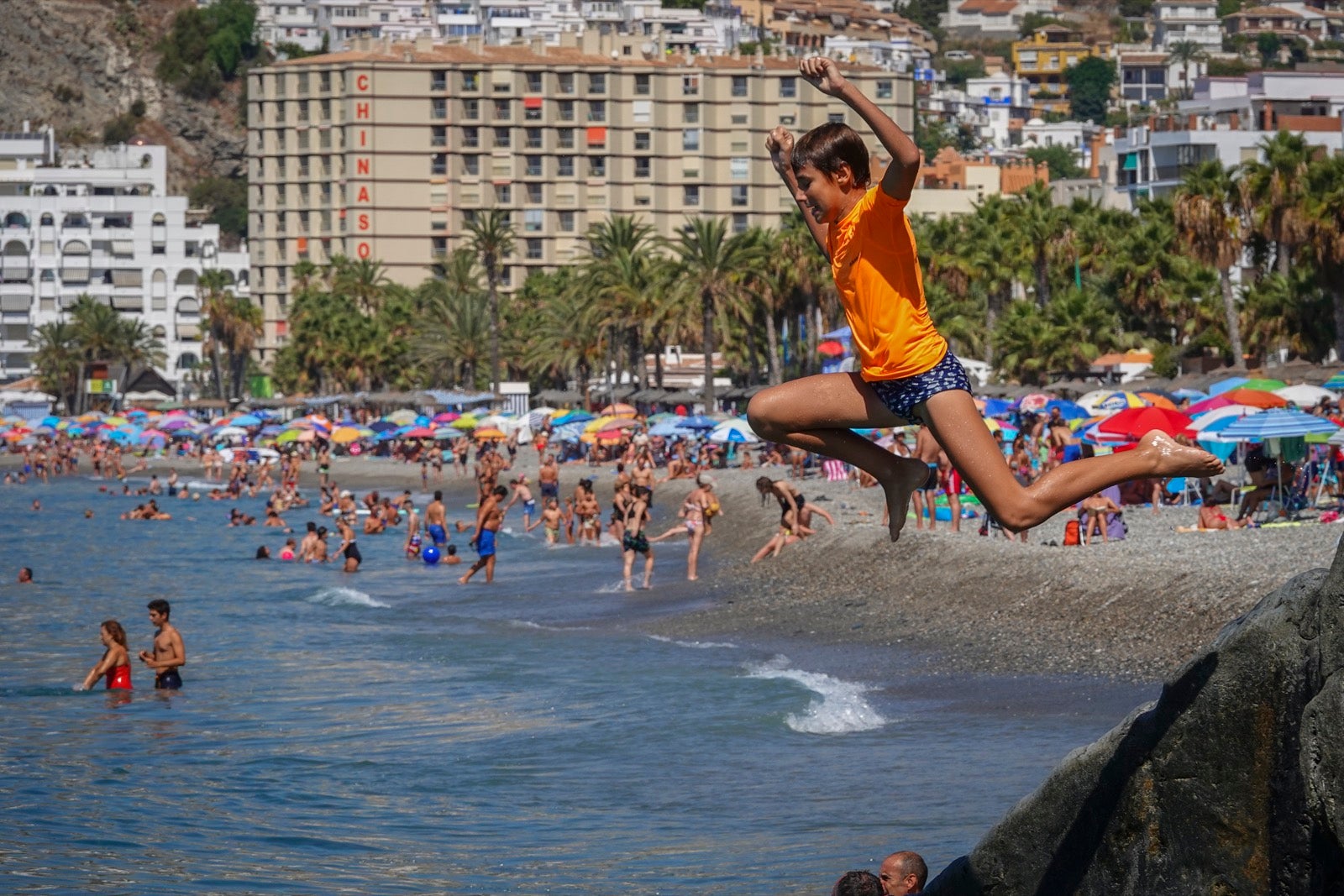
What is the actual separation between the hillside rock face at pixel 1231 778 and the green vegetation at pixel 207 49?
178m

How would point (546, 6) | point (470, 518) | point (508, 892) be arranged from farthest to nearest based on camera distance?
point (546, 6) < point (470, 518) < point (508, 892)

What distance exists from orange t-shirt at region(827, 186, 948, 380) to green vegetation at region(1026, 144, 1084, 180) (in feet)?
553

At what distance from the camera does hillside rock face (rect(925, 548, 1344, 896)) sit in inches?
261

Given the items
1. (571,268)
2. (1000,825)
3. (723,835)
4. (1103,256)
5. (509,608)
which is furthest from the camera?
(571,268)

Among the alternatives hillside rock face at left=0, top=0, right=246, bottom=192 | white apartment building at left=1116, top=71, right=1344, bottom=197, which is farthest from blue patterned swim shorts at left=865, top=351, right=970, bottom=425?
hillside rock face at left=0, top=0, right=246, bottom=192

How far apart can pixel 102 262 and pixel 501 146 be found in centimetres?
2824

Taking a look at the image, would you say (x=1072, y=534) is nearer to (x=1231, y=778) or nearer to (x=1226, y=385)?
(x=1226, y=385)

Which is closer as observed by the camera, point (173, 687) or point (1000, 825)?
point (1000, 825)

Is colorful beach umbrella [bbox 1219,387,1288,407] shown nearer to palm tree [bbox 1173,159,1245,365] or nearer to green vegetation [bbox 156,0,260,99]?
palm tree [bbox 1173,159,1245,365]

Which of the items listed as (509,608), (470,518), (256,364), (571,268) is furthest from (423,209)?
(509,608)

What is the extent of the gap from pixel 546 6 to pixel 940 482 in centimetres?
16323

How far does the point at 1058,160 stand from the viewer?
178 meters

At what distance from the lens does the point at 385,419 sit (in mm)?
78500

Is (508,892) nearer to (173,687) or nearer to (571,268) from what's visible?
(173,687)
